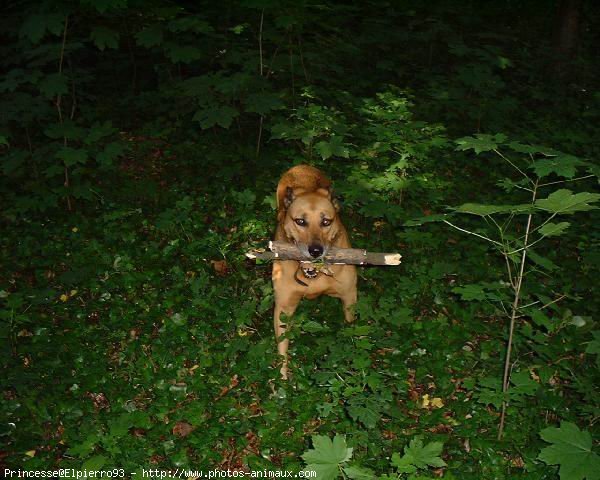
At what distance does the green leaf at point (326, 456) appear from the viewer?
2977 millimetres

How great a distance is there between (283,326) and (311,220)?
3.67 feet

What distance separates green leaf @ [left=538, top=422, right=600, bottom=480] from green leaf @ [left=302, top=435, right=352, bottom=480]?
46.5 inches

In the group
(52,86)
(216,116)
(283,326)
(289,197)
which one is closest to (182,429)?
(283,326)

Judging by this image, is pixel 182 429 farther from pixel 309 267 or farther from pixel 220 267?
Result: pixel 220 267

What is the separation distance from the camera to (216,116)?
21.1ft

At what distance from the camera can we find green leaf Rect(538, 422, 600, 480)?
2.73 metres

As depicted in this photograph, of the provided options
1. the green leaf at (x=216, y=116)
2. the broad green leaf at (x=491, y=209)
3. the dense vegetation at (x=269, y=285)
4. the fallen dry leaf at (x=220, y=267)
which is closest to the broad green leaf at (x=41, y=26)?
the dense vegetation at (x=269, y=285)

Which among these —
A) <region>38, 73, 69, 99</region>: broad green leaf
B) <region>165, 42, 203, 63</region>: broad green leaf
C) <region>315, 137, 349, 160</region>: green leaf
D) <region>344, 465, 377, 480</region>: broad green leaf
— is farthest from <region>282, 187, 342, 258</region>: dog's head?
<region>38, 73, 69, 99</region>: broad green leaf

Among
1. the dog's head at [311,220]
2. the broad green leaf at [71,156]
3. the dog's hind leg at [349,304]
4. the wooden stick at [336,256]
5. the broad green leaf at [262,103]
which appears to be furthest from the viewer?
the broad green leaf at [262,103]

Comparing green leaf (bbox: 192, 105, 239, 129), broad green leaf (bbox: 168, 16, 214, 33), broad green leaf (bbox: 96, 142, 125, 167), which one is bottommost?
broad green leaf (bbox: 96, 142, 125, 167)

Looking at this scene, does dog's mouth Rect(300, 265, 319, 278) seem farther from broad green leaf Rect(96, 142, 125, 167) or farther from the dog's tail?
broad green leaf Rect(96, 142, 125, 167)

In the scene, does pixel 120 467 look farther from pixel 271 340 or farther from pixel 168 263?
pixel 168 263

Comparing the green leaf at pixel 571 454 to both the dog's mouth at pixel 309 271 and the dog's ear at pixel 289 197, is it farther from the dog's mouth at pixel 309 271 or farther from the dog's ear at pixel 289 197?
the dog's ear at pixel 289 197

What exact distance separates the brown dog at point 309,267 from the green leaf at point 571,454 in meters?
2.36
